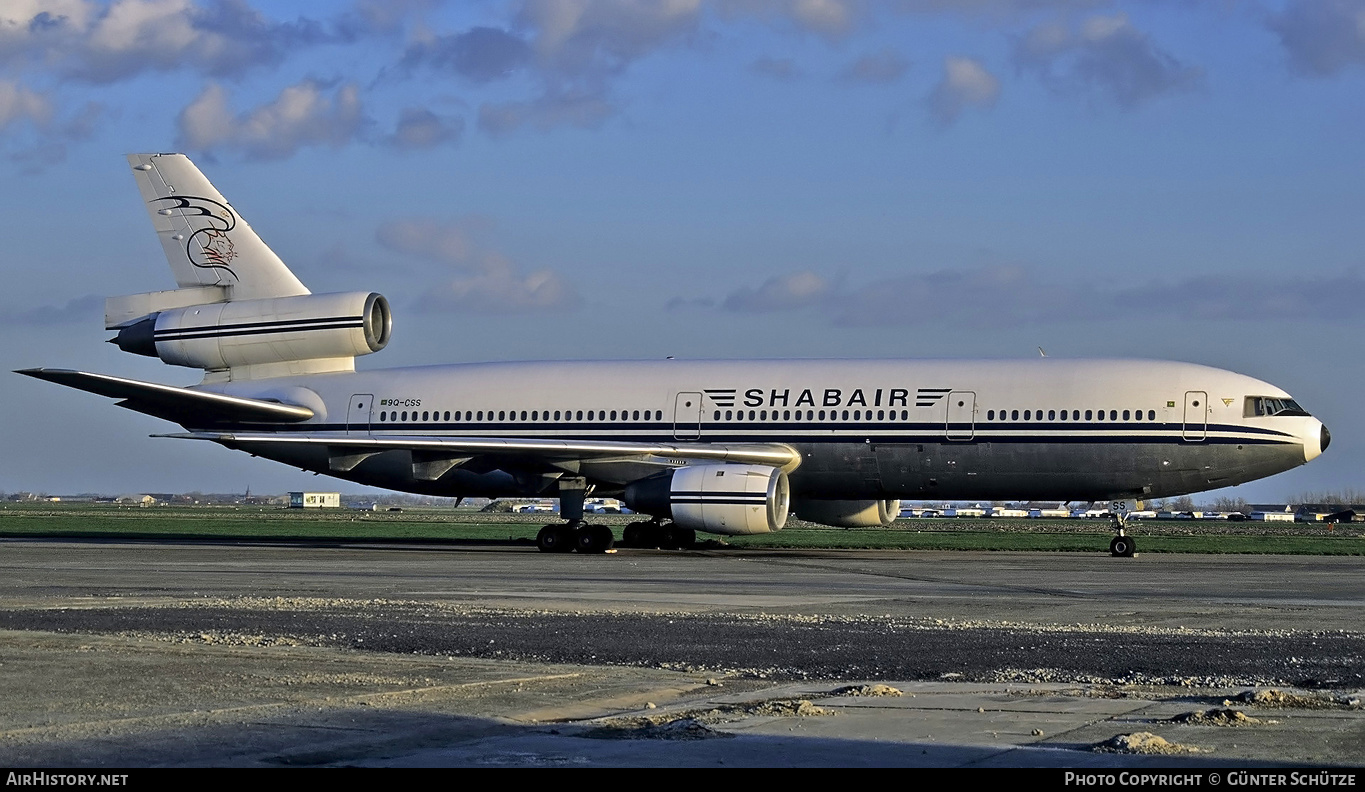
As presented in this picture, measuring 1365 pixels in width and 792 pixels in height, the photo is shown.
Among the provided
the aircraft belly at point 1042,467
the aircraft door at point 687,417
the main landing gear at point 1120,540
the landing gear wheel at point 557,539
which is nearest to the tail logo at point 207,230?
the landing gear wheel at point 557,539

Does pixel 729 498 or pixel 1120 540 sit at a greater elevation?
pixel 729 498

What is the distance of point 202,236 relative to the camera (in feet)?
112

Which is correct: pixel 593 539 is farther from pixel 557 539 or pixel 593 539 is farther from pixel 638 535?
pixel 638 535

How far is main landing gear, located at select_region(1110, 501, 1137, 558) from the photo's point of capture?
95.3 ft

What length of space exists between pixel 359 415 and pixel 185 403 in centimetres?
384

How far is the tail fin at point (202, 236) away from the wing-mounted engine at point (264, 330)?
0.50 m

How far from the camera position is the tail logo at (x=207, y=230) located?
3391 cm

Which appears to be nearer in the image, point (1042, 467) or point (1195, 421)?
point (1195, 421)

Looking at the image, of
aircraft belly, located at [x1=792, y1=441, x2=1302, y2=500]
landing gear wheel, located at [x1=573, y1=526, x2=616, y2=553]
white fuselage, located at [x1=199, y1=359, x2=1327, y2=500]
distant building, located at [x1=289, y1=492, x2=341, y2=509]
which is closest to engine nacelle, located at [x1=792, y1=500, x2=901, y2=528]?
white fuselage, located at [x1=199, y1=359, x2=1327, y2=500]

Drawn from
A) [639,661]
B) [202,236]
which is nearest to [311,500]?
[202,236]

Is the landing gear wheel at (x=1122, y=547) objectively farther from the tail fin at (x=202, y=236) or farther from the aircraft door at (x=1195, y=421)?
the tail fin at (x=202, y=236)

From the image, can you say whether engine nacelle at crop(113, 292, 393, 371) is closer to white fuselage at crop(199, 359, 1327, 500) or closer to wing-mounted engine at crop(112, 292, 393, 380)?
wing-mounted engine at crop(112, 292, 393, 380)

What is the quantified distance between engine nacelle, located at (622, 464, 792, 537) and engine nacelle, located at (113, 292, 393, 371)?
9440 mm

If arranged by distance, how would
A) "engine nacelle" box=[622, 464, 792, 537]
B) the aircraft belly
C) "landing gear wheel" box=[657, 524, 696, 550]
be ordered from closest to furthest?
"engine nacelle" box=[622, 464, 792, 537]
the aircraft belly
"landing gear wheel" box=[657, 524, 696, 550]
